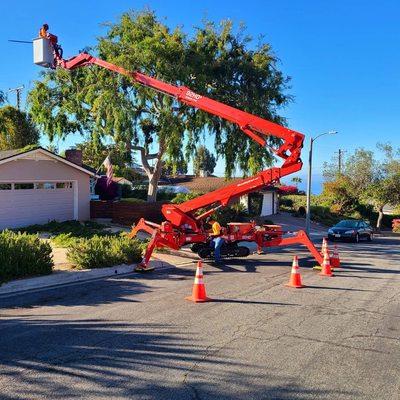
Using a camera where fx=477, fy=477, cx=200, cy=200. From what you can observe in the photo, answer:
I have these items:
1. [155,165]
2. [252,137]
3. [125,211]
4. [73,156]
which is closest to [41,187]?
[73,156]

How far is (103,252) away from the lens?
43.5 ft

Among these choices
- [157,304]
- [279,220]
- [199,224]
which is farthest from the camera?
[279,220]

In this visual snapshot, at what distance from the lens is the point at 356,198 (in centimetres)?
4938

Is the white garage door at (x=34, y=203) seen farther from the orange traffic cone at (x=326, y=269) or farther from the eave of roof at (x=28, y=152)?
the orange traffic cone at (x=326, y=269)

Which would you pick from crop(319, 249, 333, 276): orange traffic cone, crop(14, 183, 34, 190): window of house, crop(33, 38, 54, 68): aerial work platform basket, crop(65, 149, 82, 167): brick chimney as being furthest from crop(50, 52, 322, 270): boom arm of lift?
crop(65, 149, 82, 167): brick chimney

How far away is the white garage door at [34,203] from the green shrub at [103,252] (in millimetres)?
9595

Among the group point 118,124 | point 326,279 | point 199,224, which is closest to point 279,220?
point 118,124

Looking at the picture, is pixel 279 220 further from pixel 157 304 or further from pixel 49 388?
pixel 49 388

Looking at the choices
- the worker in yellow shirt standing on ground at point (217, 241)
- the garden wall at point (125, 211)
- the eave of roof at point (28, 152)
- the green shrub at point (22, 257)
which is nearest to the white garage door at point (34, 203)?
the eave of roof at point (28, 152)

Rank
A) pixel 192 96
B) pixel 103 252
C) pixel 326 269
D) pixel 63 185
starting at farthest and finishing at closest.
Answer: pixel 63 185, pixel 192 96, pixel 326 269, pixel 103 252

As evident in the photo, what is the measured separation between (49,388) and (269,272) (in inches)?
365

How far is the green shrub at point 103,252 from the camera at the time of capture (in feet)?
42.2

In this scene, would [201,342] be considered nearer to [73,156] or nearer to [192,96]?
[192,96]

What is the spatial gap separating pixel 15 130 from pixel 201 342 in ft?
107
